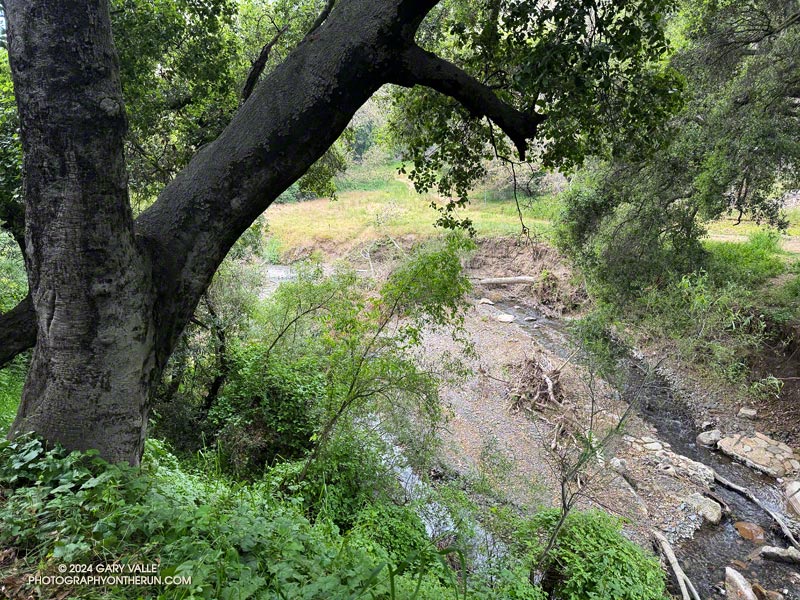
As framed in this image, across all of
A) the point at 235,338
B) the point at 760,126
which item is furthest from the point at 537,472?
the point at 760,126

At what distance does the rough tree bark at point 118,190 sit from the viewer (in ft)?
6.84

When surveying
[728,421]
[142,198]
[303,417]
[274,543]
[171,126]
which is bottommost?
[728,421]

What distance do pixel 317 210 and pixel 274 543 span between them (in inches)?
1116

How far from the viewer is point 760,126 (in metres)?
8.03

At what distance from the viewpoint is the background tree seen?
2090 millimetres

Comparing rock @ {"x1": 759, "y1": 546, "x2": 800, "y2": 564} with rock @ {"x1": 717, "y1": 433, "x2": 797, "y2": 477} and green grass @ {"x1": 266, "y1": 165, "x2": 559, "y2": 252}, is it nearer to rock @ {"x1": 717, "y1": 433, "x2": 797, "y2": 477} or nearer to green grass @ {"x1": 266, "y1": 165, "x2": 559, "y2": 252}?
rock @ {"x1": 717, "y1": 433, "x2": 797, "y2": 477}

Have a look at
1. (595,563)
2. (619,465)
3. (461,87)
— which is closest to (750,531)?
(619,465)

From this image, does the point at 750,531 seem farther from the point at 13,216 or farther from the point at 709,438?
the point at 13,216

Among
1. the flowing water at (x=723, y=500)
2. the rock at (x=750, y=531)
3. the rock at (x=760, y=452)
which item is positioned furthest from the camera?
the rock at (x=760, y=452)

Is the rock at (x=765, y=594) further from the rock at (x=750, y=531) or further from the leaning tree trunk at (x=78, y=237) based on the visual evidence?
the leaning tree trunk at (x=78, y=237)

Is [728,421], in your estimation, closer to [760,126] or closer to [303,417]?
[760,126]

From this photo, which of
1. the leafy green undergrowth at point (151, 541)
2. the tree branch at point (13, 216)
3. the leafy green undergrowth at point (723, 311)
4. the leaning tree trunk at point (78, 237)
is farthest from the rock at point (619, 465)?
the tree branch at point (13, 216)

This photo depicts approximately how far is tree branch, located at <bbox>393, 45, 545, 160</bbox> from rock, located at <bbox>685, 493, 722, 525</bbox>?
835 cm

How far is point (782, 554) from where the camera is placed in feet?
24.0
